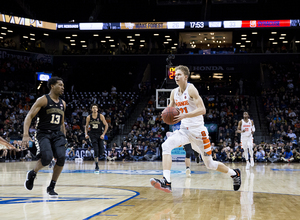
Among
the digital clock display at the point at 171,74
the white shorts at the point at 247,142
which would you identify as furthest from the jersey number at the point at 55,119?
the digital clock display at the point at 171,74

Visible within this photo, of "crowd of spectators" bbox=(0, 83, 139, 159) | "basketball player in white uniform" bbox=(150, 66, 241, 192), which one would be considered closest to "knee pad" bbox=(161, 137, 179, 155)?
"basketball player in white uniform" bbox=(150, 66, 241, 192)

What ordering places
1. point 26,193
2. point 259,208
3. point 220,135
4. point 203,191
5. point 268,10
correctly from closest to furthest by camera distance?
point 259,208
point 26,193
point 203,191
point 220,135
point 268,10

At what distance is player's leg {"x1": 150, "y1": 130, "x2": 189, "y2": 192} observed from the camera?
5.52 m

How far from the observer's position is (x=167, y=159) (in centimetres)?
585

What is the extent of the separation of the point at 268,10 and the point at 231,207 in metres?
33.0

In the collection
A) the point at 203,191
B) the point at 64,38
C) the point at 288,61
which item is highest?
the point at 64,38

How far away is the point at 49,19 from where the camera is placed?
36.5 meters

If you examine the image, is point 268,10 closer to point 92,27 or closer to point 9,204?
point 92,27

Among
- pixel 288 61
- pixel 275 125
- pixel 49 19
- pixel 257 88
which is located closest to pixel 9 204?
pixel 275 125

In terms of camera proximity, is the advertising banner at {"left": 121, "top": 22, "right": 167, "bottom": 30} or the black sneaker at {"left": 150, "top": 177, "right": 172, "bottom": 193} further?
the advertising banner at {"left": 121, "top": 22, "right": 167, "bottom": 30}

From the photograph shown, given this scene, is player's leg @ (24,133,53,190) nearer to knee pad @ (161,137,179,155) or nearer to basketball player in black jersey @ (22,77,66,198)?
basketball player in black jersey @ (22,77,66,198)

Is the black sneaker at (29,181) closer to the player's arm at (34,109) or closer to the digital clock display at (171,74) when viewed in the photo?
the player's arm at (34,109)

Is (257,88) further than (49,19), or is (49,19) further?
(49,19)

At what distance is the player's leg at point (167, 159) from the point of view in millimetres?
5522
